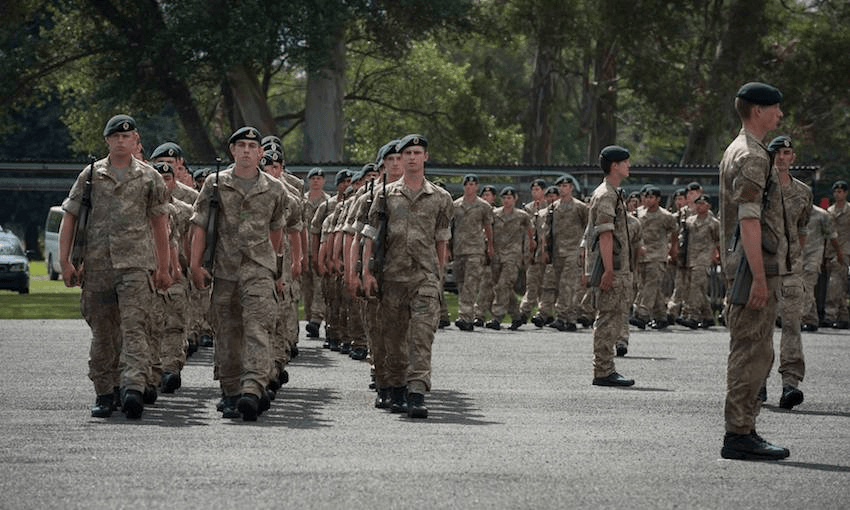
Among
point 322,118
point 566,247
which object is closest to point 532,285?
→ point 566,247

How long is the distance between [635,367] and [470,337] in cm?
569

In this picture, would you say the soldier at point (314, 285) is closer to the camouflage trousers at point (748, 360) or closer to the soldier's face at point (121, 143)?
the soldier's face at point (121, 143)

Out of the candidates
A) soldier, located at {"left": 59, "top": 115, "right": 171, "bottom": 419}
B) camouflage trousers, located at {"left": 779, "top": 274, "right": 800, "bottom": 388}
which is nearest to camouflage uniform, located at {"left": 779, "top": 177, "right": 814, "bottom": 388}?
camouflage trousers, located at {"left": 779, "top": 274, "right": 800, "bottom": 388}

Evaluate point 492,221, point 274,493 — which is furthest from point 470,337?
point 274,493

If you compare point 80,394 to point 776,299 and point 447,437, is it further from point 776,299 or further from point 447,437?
point 776,299

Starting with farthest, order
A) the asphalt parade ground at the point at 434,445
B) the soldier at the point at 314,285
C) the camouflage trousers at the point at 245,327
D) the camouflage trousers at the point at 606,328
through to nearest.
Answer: the soldier at the point at 314,285, the camouflage trousers at the point at 606,328, the camouflage trousers at the point at 245,327, the asphalt parade ground at the point at 434,445

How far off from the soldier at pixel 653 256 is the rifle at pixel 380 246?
542 inches

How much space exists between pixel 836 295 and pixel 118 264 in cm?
1736

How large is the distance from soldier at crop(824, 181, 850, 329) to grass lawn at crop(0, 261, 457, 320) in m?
6.43

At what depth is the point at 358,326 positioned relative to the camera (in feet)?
61.7

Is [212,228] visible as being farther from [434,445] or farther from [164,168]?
[164,168]

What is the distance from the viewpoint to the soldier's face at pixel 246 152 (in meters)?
12.5

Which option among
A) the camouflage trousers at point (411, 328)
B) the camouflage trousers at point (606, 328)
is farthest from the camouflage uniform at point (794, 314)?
the camouflage trousers at point (411, 328)

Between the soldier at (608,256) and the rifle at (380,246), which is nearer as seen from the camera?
the rifle at (380,246)
